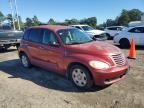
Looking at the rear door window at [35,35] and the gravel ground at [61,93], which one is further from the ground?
the rear door window at [35,35]

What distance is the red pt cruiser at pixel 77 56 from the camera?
19.6 ft

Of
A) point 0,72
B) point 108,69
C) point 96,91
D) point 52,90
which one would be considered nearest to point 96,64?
point 108,69

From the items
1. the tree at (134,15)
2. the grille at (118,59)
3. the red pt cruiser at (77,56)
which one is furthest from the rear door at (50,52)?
the tree at (134,15)

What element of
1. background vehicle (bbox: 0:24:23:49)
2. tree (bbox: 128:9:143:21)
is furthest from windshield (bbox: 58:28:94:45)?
tree (bbox: 128:9:143:21)

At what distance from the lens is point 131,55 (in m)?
10.6

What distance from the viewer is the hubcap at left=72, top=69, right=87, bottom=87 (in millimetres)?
6228

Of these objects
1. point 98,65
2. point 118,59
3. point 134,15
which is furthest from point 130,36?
point 134,15

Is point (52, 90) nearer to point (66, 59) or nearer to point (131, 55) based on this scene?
point (66, 59)

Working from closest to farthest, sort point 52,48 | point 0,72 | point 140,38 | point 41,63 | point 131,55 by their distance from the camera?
point 52,48 < point 41,63 < point 0,72 < point 131,55 < point 140,38

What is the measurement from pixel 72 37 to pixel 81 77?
1.58 metres

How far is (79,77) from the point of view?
6.33 meters

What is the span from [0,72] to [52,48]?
2.82m

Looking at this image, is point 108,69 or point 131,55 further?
point 131,55

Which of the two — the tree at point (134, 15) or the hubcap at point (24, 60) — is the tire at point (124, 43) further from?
the tree at point (134, 15)
